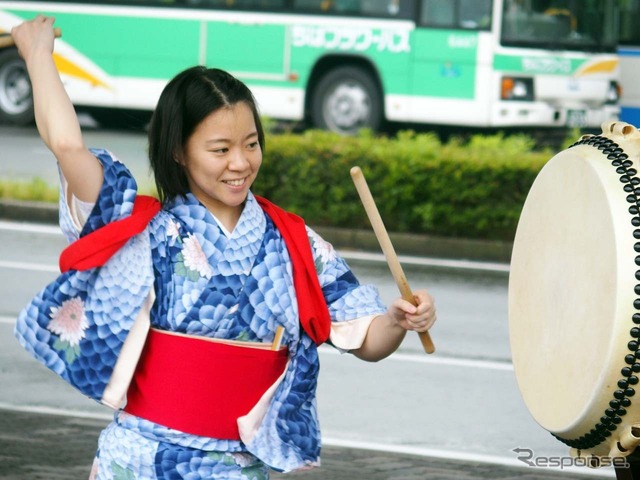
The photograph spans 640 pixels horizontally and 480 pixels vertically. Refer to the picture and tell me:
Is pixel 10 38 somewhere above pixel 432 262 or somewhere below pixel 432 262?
above

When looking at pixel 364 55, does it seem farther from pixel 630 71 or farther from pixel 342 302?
pixel 342 302

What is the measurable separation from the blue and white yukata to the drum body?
603mm

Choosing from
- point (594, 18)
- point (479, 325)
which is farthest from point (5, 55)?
point (479, 325)

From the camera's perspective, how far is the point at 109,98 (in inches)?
665

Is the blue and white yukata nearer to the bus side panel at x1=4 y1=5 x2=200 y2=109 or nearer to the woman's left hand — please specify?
the woman's left hand

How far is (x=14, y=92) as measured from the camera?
711 inches

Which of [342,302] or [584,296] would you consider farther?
[342,302]

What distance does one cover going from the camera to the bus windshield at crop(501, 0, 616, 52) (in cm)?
1581

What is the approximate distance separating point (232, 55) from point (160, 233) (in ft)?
45.3

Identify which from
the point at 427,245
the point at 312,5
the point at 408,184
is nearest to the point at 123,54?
the point at 312,5

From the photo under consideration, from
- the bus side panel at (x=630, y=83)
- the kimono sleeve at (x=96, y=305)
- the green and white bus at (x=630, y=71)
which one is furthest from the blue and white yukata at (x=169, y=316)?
the bus side panel at (x=630, y=83)

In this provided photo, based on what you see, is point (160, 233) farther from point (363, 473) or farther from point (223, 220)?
point (363, 473)

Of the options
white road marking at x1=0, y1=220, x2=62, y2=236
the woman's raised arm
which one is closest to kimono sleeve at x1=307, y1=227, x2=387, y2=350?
the woman's raised arm

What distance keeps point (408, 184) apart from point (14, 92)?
8899 millimetres
